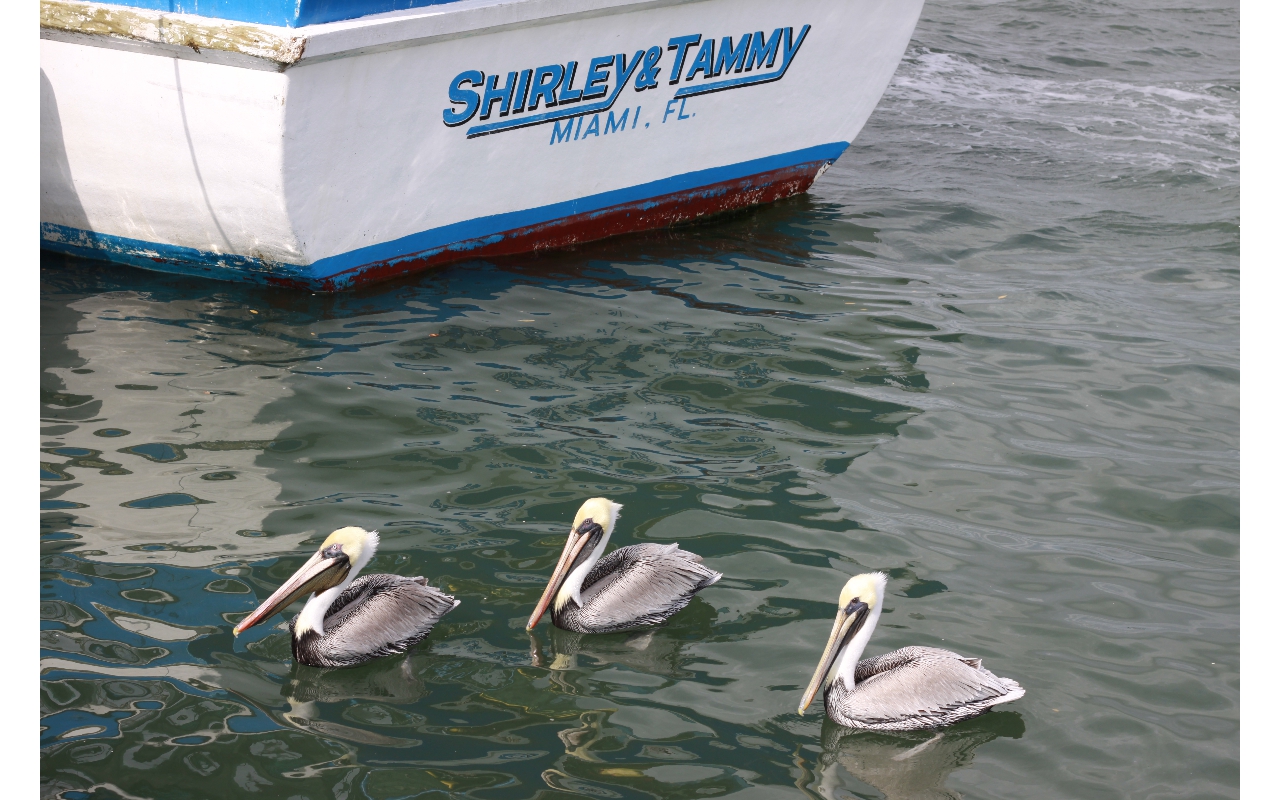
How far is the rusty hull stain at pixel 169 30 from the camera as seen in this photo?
6699mm

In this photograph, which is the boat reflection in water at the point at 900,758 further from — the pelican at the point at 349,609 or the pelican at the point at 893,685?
the pelican at the point at 349,609

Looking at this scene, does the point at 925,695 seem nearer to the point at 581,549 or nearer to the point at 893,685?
the point at 893,685

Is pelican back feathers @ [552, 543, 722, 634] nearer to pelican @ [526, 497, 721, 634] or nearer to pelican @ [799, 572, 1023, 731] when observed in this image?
pelican @ [526, 497, 721, 634]

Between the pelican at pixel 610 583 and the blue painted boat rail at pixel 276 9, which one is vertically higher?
the blue painted boat rail at pixel 276 9

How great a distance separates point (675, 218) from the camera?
9531 mm

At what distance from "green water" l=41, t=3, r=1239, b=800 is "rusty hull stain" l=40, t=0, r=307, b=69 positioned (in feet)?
5.28

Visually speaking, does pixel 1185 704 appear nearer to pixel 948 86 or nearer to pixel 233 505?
pixel 233 505

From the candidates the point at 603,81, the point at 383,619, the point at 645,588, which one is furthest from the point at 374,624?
the point at 603,81

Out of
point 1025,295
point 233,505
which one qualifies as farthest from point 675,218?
point 233,505

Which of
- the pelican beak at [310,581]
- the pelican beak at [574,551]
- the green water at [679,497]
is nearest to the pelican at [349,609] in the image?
the pelican beak at [310,581]

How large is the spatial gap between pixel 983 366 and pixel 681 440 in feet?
7.15

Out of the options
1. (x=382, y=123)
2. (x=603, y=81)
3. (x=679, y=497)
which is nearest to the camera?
(x=679, y=497)

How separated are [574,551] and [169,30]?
4064mm

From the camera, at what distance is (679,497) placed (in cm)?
584
